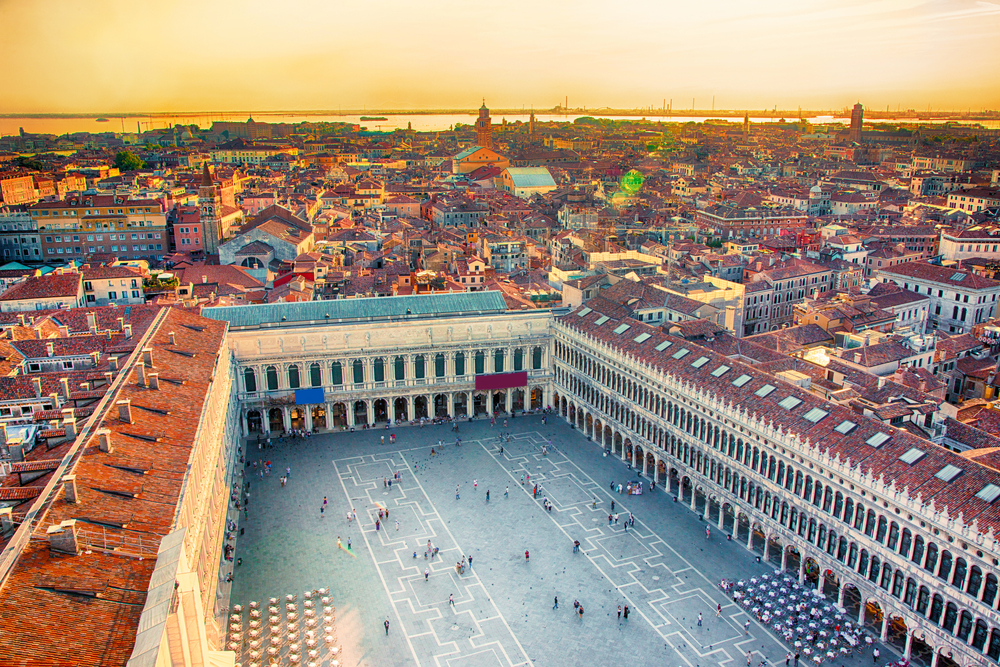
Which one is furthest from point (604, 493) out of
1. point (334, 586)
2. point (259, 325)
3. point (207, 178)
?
point (207, 178)

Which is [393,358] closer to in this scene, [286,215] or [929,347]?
[929,347]

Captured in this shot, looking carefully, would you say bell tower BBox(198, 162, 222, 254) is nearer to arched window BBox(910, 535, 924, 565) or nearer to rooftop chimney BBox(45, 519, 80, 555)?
rooftop chimney BBox(45, 519, 80, 555)

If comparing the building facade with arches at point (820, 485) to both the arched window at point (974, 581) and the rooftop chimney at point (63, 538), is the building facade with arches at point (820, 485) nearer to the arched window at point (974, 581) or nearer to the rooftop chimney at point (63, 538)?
the arched window at point (974, 581)

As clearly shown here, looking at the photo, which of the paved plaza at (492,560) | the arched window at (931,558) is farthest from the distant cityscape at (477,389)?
the paved plaza at (492,560)

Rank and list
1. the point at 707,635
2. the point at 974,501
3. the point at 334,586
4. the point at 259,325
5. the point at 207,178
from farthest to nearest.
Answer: the point at 207,178
the point at 259,325
the point at 334,586
the point at 707,635
the point at 974,501

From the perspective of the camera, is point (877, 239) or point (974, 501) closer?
point (974, 501)

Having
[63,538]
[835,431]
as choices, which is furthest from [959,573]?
[63,538]
